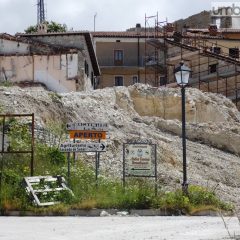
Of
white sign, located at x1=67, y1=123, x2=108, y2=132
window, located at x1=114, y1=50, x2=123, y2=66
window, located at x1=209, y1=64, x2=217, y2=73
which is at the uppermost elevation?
window, located at x1=114, y1=50, x2=123, y2=66

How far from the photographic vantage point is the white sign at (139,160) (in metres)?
19.3

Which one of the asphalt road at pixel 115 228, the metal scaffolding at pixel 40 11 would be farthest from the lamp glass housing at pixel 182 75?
the metal scaffolding at pixel 40 11

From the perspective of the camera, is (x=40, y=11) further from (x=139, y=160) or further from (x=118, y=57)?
(x=139, y=160)

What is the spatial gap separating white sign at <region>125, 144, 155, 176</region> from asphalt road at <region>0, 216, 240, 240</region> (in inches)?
102

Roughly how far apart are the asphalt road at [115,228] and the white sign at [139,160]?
2.58 metres

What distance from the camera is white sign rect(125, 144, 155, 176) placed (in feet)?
63.5

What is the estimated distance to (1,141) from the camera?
70.9ft

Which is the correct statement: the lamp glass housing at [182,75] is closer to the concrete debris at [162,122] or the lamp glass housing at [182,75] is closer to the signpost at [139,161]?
the signpost at [139,161]

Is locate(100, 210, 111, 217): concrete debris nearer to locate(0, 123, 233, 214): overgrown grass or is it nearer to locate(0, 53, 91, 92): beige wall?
locate(0, 123, 233, 214): overgrown grass

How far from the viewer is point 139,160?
63.5 feet

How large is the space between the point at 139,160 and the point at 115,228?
209 inches

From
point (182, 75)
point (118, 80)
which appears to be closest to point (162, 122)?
point (182, 75)

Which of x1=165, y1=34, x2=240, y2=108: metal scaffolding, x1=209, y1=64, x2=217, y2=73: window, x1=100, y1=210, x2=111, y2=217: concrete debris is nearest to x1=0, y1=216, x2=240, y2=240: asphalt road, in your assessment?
x1=100, y1=210, x2=111, y2=217: concrete debris

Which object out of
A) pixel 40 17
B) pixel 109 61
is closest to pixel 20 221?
pixel 109 61
